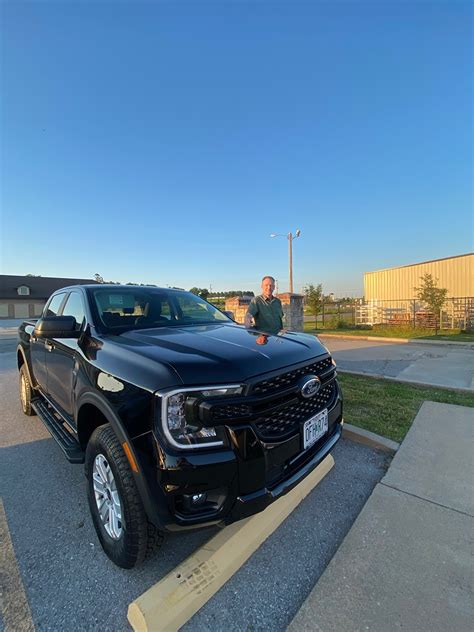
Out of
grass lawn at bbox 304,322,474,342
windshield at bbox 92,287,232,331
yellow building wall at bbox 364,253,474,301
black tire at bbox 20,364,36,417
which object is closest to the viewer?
windshield at bbox 92,287,232,331

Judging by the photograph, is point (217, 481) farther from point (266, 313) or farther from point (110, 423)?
point (266, 313)

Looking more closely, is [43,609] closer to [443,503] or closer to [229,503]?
[229,503]

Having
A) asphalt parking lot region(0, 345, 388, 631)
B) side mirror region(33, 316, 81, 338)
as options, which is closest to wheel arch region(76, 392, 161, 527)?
asphalt parking lot region(0, 345, 388, 631)

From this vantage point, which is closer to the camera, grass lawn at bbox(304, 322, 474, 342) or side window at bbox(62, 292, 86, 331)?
side window at bbox(62, 292, 86, 331)

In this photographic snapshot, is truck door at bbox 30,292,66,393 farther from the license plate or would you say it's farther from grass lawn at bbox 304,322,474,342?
grass lawn at bbox 304,322,474,342

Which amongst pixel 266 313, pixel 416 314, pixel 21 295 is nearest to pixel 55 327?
pixel 266 313

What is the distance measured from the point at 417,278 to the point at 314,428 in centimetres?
2559

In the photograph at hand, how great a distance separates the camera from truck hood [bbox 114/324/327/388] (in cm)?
171

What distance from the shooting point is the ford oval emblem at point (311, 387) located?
6.54 ft

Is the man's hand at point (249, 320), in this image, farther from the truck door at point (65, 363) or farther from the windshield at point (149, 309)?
the truck door at point (65, 363)

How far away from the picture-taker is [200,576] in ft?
5.81

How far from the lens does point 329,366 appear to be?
249 cm

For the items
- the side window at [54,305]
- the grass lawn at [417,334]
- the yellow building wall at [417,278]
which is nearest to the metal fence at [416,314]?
the grass lawn at [417,334]

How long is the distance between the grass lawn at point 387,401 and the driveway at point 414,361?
1.90 feet
